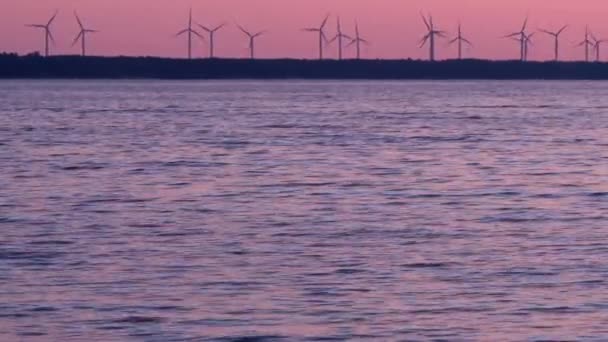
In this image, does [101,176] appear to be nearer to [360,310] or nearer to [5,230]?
[5,230]

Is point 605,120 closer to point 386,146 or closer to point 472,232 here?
point 386,146

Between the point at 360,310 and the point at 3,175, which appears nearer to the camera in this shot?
the point at 360,310

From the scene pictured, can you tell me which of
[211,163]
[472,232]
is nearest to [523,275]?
[472,232]

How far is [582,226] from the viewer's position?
80.1ft

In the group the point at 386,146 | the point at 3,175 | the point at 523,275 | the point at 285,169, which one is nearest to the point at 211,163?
the point at 285,169

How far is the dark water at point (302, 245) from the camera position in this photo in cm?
1628

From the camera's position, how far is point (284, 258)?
67.5ft

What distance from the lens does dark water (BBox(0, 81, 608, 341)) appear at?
16281 mm

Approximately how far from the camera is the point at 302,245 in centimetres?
2192

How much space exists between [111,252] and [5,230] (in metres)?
3.20

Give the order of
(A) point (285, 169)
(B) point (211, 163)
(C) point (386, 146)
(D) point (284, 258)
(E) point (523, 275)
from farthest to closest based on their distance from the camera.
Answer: (C) point (386, 146)
(B) point (211, 163)
(A) point (285, 169)
(D) point (284, 258)
(E) point (523, 275)

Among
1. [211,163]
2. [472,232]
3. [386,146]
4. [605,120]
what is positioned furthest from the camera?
[605,120]

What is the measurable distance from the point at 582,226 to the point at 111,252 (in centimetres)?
745

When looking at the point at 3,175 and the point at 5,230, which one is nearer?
the point at 5,230
